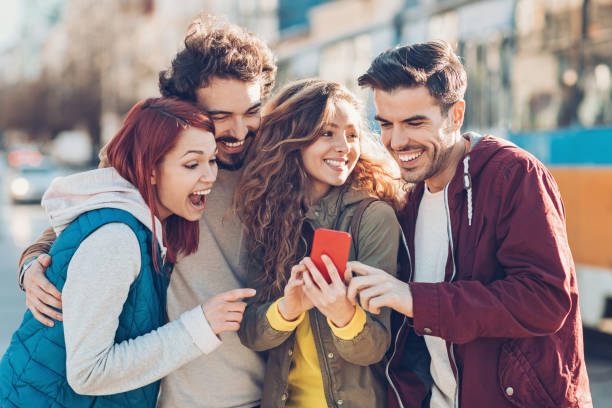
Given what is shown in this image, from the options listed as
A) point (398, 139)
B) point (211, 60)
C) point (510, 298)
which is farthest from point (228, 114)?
point (510, 298)

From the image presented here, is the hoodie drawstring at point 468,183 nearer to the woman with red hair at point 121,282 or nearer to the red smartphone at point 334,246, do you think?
the red smartphone at point 334,246

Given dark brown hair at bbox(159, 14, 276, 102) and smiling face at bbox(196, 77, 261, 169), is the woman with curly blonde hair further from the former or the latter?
dark brown hair at bbox(159, 14, 276, 102)

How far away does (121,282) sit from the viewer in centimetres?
210

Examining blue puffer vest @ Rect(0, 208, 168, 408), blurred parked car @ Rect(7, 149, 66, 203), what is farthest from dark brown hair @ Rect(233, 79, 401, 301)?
blurred parked car @ Rect(7, 149, 66, 203)

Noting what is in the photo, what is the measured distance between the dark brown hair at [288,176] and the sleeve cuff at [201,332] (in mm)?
366

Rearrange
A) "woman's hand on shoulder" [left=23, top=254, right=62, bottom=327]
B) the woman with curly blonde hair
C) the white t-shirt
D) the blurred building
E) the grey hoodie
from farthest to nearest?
1. the blurred building
2. the white t-shirt
3. the woman with curly blonde hair
4. "woman's hand on shoulder" [left=23, top=254, right=62, bottom=327]
5. the grey hoodie

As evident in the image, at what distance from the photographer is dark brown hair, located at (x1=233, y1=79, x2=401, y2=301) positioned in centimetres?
262

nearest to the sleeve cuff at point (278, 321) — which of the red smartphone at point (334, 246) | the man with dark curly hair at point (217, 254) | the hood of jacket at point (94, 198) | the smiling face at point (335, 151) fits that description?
the man with dark curly hair at point (217, 254)

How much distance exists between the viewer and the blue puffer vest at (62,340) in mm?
2158

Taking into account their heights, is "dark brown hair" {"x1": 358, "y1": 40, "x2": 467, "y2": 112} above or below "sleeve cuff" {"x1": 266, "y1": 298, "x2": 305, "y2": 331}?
above

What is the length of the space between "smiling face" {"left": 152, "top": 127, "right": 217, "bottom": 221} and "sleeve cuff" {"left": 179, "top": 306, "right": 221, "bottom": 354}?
1.31 feet

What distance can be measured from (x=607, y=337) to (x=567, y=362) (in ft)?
16.1

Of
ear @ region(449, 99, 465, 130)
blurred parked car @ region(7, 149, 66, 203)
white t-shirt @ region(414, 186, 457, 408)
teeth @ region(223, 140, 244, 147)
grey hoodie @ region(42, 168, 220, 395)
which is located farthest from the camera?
blurred parked car @ region(7, 149, 66, 203)

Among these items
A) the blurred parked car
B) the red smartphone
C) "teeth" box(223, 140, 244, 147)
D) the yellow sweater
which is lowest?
the blurred parked car
